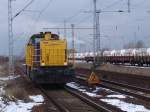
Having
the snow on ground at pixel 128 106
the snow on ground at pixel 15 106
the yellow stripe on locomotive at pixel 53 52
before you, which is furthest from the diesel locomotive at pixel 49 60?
the snow on ground at pixel 128 106

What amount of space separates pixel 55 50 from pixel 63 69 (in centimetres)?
193

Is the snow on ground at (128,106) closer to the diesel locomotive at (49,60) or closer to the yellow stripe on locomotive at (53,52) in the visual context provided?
the diesel locomotive at (49,60)

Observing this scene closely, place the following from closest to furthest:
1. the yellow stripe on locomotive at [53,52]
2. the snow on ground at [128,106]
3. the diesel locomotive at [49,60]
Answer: the snow on ground at [128,106] < the diesel locomotive at [49,60] < the yellow stripe on locomotive at [53,52]

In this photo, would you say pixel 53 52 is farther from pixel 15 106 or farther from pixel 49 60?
pixel 15 106

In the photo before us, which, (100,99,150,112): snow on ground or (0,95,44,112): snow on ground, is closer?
(100,99,150,112): snow on ground

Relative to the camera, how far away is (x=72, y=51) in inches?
1116

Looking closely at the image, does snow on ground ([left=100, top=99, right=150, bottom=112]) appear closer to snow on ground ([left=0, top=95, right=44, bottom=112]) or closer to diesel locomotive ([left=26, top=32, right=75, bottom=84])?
snow on ground ([left=0, top=95, right=44, bottom=112])

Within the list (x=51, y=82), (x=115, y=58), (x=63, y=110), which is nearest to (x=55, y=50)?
(x=51, y=82)

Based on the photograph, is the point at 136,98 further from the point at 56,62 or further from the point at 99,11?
the point at 99,11

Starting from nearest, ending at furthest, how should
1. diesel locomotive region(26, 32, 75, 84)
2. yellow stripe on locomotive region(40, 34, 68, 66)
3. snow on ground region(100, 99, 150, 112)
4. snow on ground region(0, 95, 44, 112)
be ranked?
snow on ground region(100, 99, 150, 112)
snow on ground region(0, 95, 44, 112)
diesel locomotive region(26, 32, 75, 84)
yellow stripe on locomotive region(40, 34, 68, 66)

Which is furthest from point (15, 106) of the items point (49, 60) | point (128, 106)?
point (49, 60)

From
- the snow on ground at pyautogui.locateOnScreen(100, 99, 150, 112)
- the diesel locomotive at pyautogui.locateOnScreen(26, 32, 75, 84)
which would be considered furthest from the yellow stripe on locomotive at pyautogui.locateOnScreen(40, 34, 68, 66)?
the snow on ground at pyautogui.locateOnScreen(100, 99, 150, 112)

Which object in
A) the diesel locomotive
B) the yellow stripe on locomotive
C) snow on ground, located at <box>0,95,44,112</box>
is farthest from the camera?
the yellow stripe on locomotive

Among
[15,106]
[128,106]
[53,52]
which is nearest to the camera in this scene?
[128,106]
